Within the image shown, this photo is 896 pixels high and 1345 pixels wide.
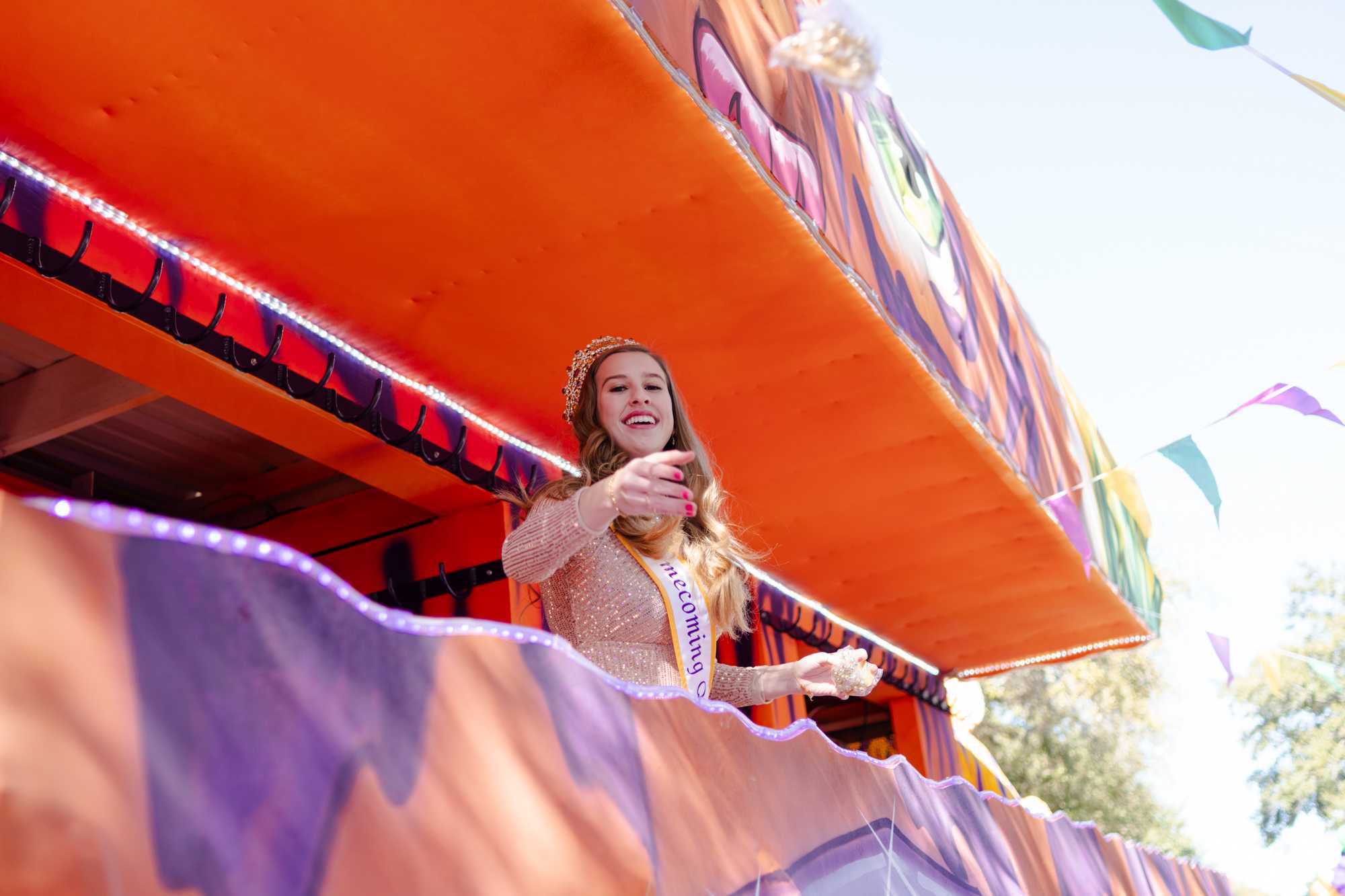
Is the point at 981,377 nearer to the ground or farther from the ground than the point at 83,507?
farther from the ground

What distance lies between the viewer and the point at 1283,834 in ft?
45.6

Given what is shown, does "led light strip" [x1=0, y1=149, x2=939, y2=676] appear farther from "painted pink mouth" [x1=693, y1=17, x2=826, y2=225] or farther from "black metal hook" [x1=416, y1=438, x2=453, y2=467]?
"painted pink mouth" [x1=693, y1=17, x2=826, y2=225]

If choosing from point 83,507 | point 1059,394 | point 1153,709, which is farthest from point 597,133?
point 1153,709

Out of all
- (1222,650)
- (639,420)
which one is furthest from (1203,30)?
(1222,650)

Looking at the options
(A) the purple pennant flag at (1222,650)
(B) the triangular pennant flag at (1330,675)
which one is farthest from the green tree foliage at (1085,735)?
(A) the purple pennant flag at (1222,650)

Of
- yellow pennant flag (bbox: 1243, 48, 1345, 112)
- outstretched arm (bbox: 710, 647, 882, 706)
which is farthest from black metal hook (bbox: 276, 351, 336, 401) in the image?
yellow pennant flag (bbox: 1243, 48, 1345, 112)

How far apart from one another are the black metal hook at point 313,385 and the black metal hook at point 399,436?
0.18 meters

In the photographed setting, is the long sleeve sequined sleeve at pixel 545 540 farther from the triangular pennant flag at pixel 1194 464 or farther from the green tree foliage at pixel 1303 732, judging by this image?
the green tree foliage at pixel 1303 732

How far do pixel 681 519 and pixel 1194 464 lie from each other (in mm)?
2397

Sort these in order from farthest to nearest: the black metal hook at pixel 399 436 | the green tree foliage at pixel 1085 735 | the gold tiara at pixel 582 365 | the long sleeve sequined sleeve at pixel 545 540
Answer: the green tree foliage at pixel 1085 735, the black metal hook at pixel 399 436, the gold tiara at pixel 582 365, the long sleeve sequined sleeve at pixel 545 540

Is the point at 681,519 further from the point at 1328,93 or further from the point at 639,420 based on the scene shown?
the point at 1328,93

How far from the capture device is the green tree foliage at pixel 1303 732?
44.3 feet

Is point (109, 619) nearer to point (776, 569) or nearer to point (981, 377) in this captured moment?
point (981, 377)

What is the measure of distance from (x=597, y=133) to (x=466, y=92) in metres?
0.27
